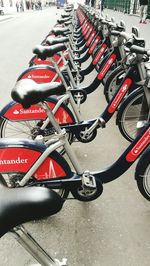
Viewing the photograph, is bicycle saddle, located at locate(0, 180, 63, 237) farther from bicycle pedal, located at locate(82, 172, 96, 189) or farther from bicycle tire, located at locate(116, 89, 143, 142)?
bicycle tire, located at locate(116, 89, 143, 142)

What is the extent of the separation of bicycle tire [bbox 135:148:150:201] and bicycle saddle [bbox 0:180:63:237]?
1.36 metres

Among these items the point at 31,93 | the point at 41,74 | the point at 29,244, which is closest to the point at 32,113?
the point at 41,74

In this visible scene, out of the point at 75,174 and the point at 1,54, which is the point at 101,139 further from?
the point at 1,54

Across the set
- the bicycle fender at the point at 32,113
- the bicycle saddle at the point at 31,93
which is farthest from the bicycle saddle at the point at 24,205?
the bicycle fender at the point at 32,113

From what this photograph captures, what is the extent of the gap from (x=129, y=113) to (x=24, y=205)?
2.49 m

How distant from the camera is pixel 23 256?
207 cm

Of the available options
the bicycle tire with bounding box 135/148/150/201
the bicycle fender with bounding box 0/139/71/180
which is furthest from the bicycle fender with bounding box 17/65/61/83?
the bicycle tire with bounding box 135/148/150/201

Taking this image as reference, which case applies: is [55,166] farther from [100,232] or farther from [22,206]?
[22,206]

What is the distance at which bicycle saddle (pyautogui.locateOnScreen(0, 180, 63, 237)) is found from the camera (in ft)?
2.91

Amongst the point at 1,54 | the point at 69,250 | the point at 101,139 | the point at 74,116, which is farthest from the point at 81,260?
the point at 1,54

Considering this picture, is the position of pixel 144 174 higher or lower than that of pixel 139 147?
lower

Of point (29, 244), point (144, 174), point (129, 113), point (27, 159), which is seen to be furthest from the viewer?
point (129, 113)

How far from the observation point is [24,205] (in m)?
0.91

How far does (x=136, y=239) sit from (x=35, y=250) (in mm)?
1347
